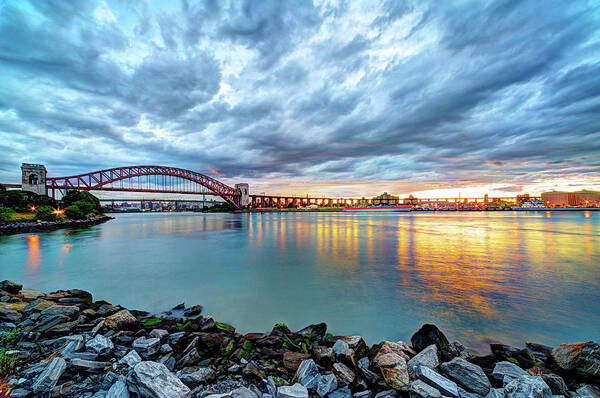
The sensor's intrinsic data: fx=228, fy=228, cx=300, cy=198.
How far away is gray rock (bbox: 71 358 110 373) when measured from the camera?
255 cm

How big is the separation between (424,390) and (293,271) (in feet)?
20.2

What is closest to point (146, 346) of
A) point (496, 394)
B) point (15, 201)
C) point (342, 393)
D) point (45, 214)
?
point (342, 393)

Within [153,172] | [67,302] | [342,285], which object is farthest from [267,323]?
[153,172]

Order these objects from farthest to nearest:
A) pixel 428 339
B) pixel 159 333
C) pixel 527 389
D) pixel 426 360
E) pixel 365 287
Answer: pixel 365 287 < pixel 159 333 < pixel 428 339 < pixel 426 360 < pixel 527 389

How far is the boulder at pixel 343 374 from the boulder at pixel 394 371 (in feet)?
1.13

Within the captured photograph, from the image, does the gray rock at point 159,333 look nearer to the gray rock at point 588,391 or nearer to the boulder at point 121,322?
the boulder at point 121,322

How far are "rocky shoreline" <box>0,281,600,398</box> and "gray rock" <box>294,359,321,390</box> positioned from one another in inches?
0.4

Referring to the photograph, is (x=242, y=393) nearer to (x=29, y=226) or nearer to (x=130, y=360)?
(x=130, y=360)

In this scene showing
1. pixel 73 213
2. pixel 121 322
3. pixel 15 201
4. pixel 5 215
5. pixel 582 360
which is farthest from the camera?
pixel 73 213

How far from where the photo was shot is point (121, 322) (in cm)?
363

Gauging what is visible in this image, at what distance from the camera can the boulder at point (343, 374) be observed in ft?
8.21

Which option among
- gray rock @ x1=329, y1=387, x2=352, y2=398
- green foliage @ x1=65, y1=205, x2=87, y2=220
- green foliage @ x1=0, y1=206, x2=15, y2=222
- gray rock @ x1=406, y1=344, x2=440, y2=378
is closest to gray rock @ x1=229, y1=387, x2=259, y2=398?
gray rock @ x1=329, y1=387, x2=352, y2=398

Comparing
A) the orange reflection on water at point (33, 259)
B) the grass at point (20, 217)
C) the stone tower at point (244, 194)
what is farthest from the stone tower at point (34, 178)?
the stone tower at point (244, 194)

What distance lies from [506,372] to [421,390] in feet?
3.86
